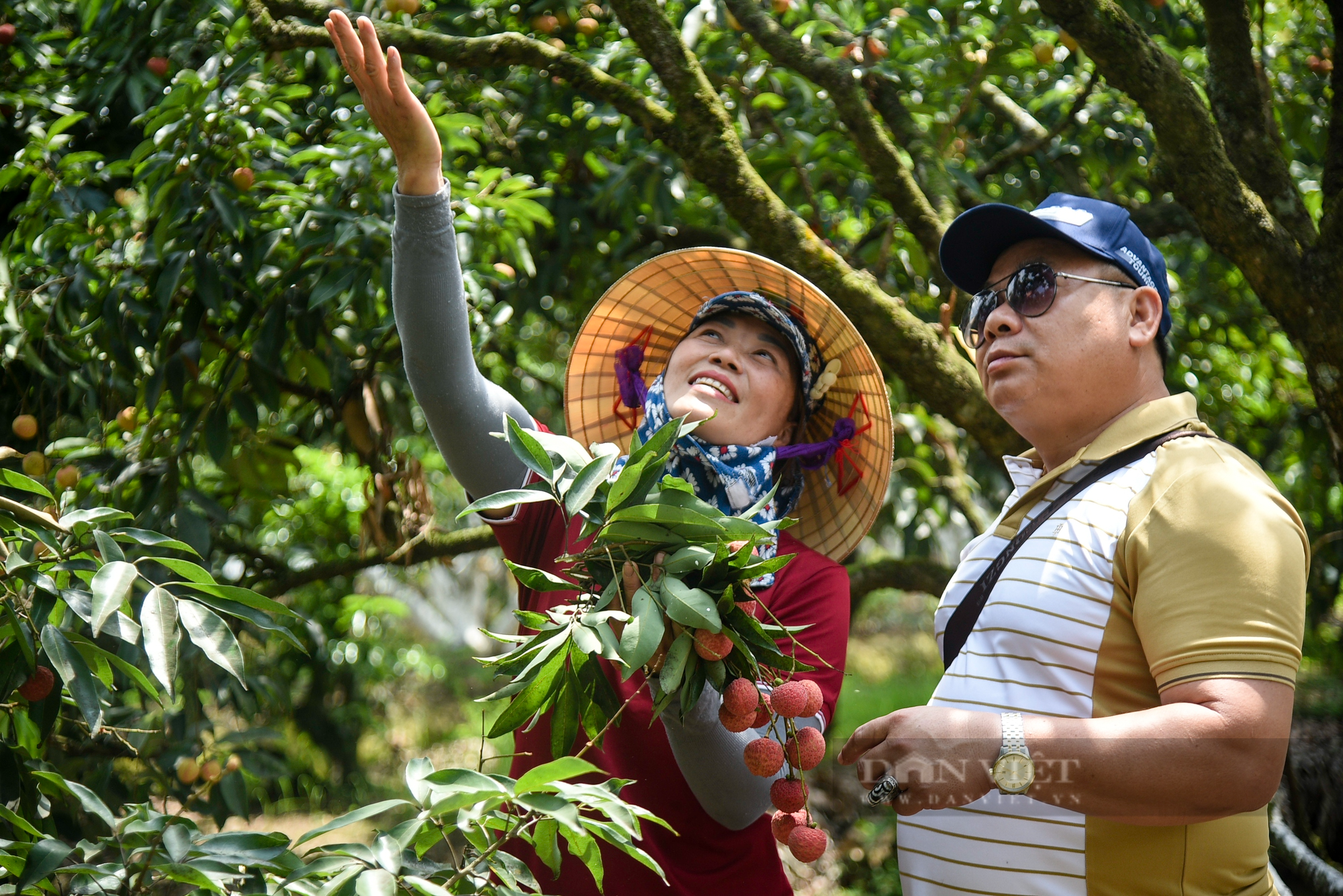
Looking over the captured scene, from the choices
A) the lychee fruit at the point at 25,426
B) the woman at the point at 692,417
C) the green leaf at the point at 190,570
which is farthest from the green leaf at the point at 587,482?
the lychee fruit at the point at 25,426

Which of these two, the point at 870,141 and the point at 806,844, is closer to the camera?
the point at 806,844

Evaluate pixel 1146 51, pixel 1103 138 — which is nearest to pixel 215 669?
pixel 1146 51

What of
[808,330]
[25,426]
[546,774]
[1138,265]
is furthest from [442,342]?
[25,426]

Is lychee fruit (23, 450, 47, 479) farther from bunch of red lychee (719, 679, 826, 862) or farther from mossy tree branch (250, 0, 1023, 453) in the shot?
bunch of red lychee (719, 679, 826, 862)

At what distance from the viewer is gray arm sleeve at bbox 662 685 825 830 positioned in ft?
4.47

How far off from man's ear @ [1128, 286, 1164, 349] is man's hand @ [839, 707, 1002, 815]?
60 centimetres

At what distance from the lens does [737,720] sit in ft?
4.15

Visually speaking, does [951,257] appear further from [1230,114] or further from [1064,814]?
[1230,114]

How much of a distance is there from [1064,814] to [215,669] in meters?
2.25

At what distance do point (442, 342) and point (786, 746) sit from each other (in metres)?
0.79

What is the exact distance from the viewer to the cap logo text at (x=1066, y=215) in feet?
5.00

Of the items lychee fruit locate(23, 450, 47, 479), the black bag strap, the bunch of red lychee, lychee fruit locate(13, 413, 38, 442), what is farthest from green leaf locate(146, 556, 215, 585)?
lychee fruit locate(13, 413, 38, 442)

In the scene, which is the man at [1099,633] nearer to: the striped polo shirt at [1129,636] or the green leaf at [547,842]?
the striped polo shirt at [1129,636]

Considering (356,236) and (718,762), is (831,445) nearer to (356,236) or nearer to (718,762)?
(718,762)
